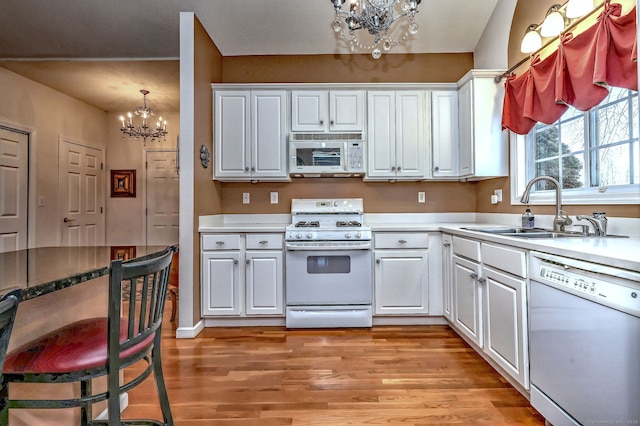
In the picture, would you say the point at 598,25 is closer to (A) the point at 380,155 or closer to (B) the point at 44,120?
(A) the point at 380,155

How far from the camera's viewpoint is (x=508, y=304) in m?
1.88

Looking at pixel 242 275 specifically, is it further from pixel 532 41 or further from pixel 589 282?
pixel 532 41

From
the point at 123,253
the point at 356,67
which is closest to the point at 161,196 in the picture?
the point at 356,67

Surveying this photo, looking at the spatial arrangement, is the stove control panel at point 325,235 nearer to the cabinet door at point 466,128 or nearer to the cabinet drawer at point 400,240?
the cabinet drawer at point 400,240

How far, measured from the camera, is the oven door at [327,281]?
294 cm

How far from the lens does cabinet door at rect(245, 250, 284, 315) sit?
2.97 meters

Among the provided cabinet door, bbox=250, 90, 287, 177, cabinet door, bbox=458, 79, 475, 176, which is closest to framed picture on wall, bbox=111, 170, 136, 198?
cabinet door, bbox=250, 90, 287, 177

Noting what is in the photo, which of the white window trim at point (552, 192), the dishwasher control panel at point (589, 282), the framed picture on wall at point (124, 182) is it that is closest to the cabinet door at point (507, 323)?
the dishwasher control panel at point (589, 282)

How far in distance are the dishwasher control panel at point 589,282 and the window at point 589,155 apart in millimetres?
758

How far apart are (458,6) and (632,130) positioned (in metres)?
1.96

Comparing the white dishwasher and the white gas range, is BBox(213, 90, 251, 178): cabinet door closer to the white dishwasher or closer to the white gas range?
the white gas range

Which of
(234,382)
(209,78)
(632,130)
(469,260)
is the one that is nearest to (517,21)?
(632,130)

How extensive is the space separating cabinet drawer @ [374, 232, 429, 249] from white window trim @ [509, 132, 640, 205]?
823 mm

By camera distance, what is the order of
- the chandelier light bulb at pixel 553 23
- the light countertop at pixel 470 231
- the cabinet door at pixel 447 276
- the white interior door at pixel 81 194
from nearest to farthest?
the light countertop at pixel 470 231
the chandelier light bulb at pixel 553 23
the cabinet door at pixel 447 276
the white interior door at pixel 81 194
